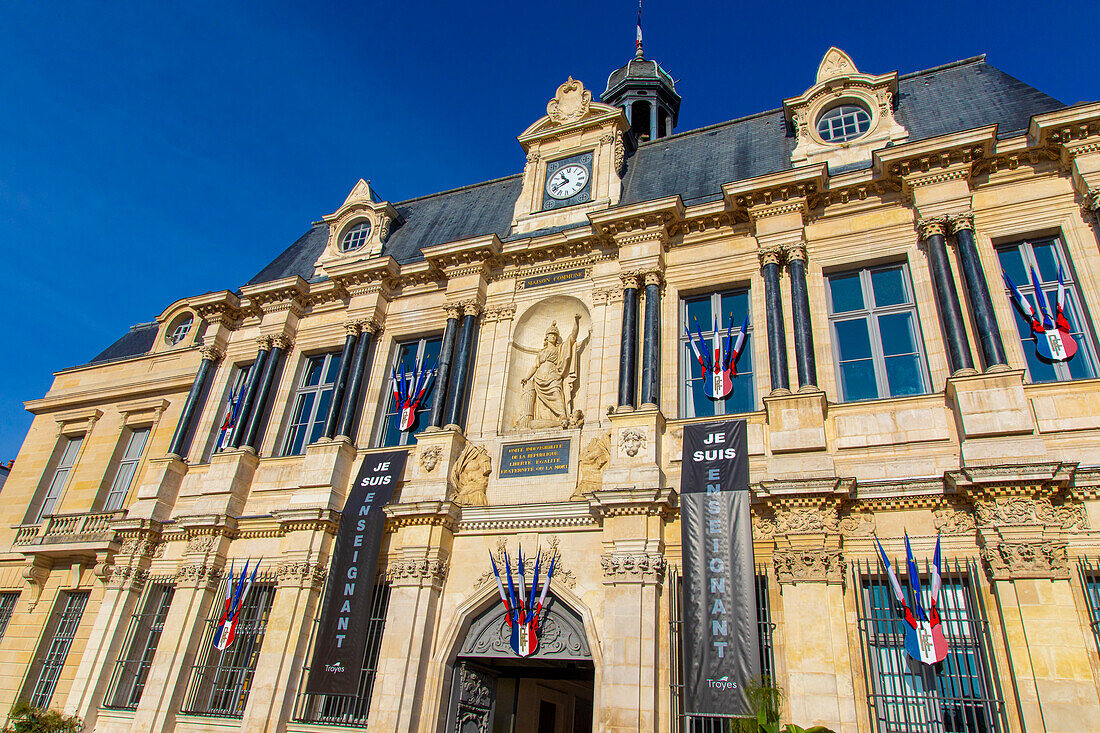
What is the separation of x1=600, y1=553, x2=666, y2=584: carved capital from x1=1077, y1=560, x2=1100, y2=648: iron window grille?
5.56 metres

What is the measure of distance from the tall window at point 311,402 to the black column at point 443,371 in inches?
119

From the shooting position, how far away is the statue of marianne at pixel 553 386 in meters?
14.3

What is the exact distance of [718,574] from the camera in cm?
1081

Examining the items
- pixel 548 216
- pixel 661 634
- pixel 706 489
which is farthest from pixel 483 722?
pixel 548 216

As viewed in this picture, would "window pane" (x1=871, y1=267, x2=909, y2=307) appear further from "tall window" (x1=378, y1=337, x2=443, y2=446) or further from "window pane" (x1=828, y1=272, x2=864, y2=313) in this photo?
"tall window" (x1=378, y1=337, x2=443, y2=446)

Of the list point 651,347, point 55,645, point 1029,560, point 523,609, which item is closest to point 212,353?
point 55,645

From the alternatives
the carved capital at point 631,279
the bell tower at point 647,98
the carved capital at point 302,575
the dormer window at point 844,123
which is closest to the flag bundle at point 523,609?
the carved capital at point 302,575

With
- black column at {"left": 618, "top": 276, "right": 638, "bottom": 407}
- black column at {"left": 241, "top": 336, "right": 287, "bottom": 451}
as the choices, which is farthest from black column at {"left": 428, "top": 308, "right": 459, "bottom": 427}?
black column at {"left": 241, "top": 336, "right": 287, "bottom": 451}

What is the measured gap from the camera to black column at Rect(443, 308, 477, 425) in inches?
580

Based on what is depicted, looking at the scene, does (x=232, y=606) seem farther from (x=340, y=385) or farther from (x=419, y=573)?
(x=340, y=385)

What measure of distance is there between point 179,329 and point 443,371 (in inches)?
443

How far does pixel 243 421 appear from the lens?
1678 centimetres

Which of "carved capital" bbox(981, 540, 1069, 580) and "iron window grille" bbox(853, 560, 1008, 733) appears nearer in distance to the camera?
"iron window grille" bbox(853, 560, 1008, 733)

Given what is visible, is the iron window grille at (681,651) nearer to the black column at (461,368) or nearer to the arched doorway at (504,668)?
the arched doorway at (504,668)
